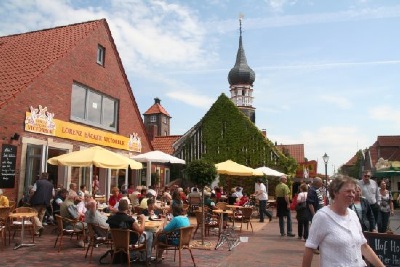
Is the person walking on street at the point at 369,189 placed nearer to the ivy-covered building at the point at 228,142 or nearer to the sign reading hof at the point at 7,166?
the sign reading hof at the point at 7,166

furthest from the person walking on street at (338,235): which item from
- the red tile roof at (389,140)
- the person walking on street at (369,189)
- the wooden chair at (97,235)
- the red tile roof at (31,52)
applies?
the red tile roof at (389,140)

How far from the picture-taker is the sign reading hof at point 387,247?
5191 mm

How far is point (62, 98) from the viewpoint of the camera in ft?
49.8

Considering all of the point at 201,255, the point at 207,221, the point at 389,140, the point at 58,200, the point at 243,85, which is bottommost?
the point at 201,255

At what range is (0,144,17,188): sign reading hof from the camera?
12203 mm

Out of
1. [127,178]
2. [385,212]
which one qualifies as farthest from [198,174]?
[127,178]

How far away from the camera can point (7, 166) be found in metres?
12.4

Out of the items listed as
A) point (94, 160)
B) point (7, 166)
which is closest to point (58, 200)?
point (94, 160)

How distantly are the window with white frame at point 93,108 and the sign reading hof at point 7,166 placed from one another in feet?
11.9

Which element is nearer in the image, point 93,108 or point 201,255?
point 201,255

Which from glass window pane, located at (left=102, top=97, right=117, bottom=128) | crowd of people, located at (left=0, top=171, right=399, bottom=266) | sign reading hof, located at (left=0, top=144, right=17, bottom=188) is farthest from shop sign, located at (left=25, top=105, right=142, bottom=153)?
crowd of people, located at (left=0, top=171, right=399, bottom=266)

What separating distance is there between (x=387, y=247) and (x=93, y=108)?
14371 mm

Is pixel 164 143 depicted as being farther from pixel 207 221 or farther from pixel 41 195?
pixel 41 195

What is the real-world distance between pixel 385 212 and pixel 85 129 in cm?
1177
